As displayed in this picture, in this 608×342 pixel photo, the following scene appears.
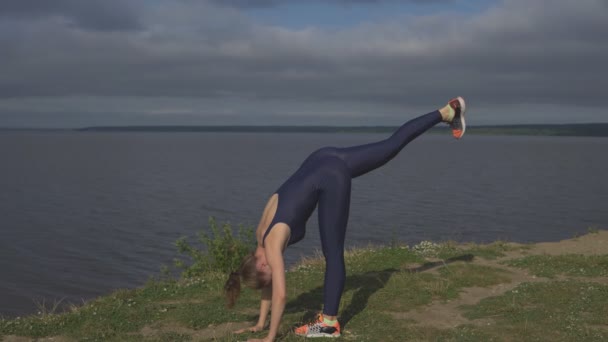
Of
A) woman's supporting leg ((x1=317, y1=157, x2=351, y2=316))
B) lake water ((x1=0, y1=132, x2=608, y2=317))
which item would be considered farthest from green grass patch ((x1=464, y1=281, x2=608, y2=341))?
lake water ((x1=0, y1=132, x2=608, y2=317))

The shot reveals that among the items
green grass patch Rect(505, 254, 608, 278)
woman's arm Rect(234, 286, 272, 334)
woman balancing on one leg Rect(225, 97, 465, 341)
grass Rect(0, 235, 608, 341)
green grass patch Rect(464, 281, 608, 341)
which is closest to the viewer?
woman balancing on one leg Rect(225, 97, 465, 341)

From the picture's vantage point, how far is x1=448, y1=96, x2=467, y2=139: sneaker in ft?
30.5

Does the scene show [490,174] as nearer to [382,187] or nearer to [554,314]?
[382,187]

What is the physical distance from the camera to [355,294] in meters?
10.6

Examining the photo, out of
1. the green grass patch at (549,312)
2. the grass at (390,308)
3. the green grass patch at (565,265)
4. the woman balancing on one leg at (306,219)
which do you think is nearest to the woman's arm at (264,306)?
the woman balancing on one leg at (306,219)

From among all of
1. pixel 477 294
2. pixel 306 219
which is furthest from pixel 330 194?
pixel 477 294

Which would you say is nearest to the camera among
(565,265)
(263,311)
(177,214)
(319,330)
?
→ (319,330)

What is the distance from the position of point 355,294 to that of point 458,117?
11.9 feet

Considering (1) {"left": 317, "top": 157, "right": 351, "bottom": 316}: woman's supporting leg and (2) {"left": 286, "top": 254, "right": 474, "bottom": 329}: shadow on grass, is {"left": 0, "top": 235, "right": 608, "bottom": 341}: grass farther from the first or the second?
(1) {"left": 317, "top": 157, "right": 351, "bottom": 316}: woman's supporting leg

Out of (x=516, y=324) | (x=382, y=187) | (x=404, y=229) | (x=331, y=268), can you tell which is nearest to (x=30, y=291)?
(x=331, y=268)

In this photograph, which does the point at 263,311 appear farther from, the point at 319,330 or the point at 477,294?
the point at 477,294

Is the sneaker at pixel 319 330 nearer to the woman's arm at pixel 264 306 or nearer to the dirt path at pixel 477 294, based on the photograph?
the woman's arm at pixel 264 306

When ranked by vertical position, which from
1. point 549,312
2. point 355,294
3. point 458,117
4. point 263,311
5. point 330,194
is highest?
point 458,117

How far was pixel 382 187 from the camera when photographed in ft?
164
